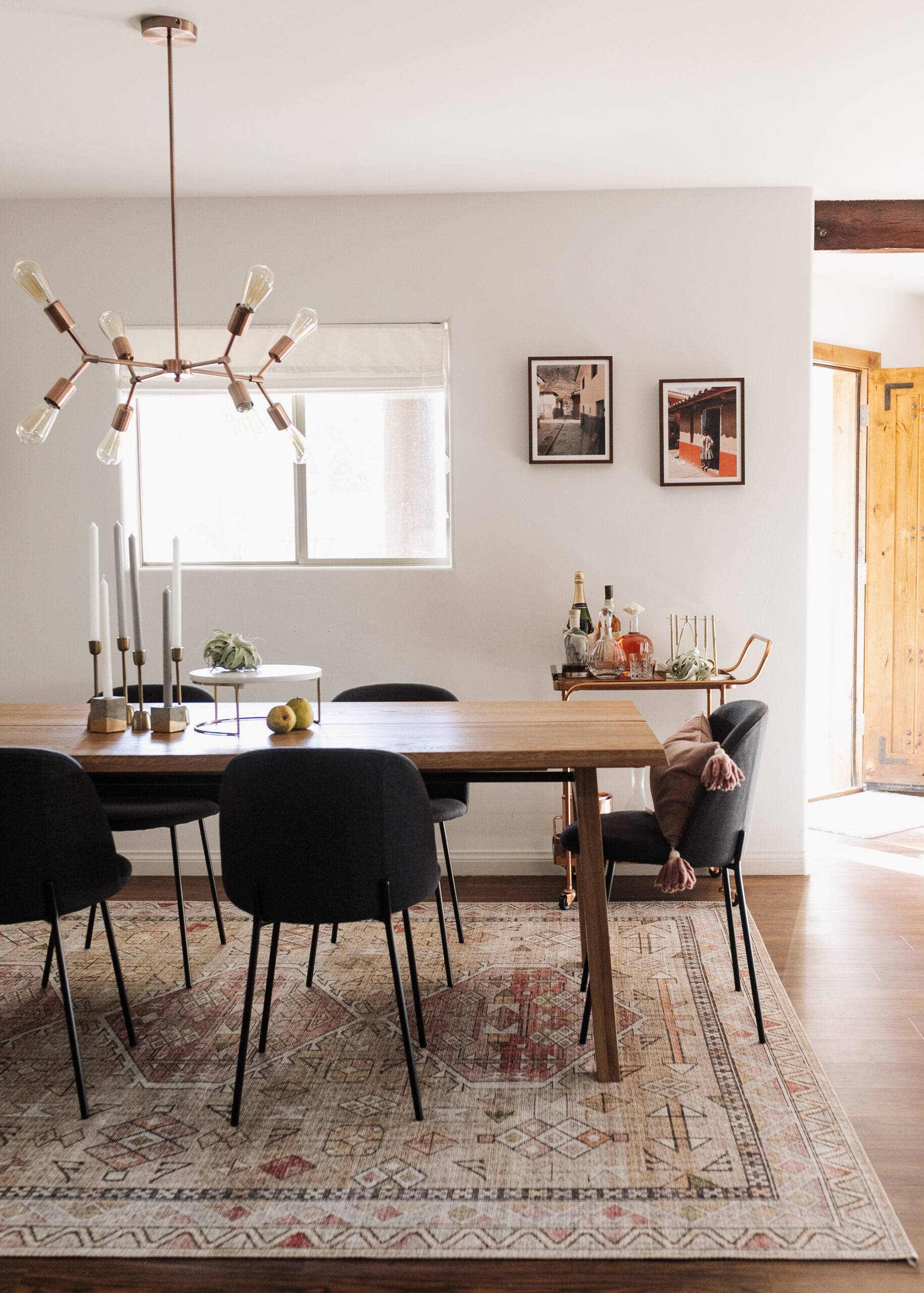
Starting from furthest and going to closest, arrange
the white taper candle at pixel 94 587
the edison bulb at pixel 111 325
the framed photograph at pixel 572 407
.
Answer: the framed photograph at pixel 572 407 → the white taper candle at pixel 94 587 → the edison bulb at pixel 111 325

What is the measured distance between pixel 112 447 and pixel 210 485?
150cm

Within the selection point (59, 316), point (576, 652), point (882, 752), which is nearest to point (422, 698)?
point (576, 652)

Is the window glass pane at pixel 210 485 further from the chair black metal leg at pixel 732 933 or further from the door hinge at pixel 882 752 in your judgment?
the door hinge at pixel 882 752

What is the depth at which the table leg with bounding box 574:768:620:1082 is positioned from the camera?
240 cm

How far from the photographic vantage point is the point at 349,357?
4.12 m

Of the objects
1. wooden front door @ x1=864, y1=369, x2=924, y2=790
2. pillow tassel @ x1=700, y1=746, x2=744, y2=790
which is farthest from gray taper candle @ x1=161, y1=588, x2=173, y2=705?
wooden front door @ x1=864, y1=369, x2=924, y2=790

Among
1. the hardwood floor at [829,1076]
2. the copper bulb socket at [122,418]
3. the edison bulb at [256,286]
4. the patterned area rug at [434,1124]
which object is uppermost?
the edison bulb at [256,286]

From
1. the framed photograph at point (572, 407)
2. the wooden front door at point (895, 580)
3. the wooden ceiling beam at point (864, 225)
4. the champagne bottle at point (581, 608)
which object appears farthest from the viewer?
the wooden front door at point (895, 580)

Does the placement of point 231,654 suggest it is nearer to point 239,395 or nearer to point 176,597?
point 176,597

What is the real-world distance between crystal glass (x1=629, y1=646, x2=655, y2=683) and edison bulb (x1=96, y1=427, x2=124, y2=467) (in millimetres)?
1923

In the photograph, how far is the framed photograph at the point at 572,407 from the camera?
405cm

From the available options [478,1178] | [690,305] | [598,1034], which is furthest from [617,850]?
[690,305]

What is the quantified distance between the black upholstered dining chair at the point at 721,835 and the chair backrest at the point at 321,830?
0.49 metres

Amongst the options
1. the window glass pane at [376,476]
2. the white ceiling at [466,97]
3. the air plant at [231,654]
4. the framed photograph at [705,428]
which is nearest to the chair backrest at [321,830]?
the air plant at [231,654]
